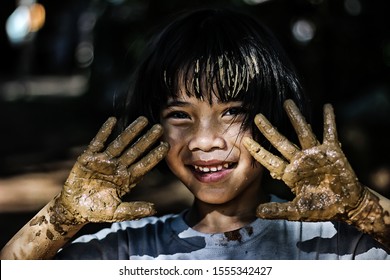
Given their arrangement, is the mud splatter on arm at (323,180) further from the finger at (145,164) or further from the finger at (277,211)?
the finger at (145,164)

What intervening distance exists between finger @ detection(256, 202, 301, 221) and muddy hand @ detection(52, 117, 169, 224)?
0.22 metres

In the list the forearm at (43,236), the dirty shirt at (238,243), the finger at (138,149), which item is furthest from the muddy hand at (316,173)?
the forearm at (43,236)

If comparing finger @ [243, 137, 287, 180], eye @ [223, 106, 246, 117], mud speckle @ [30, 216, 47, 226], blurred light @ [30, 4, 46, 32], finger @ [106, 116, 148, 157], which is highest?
blurred light @ [30, 4, 46, 32]

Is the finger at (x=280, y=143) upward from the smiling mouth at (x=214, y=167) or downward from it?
upward

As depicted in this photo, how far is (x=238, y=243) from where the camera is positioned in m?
1.31

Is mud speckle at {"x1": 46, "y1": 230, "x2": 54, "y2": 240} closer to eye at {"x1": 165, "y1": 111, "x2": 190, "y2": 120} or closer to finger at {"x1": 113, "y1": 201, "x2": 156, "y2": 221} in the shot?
finger at {"x1": 113, "y1": 201, "x2": 156, "y2": 221}

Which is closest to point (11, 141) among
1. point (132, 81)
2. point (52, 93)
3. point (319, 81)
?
point (52, 93)

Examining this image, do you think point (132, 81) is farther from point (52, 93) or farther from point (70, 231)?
point (52, 93)

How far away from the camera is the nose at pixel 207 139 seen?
1285 mm

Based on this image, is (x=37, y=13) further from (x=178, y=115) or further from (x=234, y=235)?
(x=234, y=235)

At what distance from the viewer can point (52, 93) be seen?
22.9ft

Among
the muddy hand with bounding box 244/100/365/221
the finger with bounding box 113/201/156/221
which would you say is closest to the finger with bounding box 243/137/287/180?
the muddy hand with bounding box 244/100/365/221

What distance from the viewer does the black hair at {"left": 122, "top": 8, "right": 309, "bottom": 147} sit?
130cm

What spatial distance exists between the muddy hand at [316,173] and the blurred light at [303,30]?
162 cm
